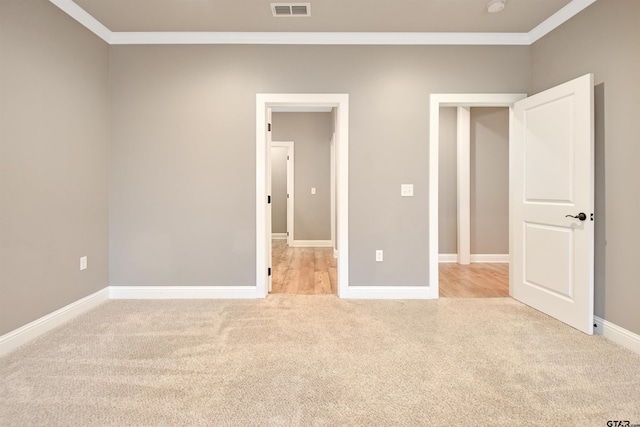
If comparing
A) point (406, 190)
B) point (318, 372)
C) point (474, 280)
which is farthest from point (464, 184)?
point (318, 372)

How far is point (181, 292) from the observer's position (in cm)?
332

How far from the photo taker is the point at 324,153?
6586mm

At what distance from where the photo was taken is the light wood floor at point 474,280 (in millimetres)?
3549

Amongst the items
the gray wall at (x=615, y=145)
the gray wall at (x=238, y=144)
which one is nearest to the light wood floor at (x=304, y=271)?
the gray wall at (x=238, y=144)

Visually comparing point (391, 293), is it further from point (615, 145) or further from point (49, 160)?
point (49, 160)

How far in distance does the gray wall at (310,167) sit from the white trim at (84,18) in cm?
357

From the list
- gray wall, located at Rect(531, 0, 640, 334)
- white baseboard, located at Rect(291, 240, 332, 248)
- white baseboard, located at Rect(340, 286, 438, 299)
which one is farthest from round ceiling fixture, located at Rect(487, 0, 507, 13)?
white baseboard, located at Rect(291, 240, 332, 248)

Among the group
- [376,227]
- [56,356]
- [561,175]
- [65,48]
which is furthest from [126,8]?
[561,175]

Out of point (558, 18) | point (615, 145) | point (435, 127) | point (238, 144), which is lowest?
point (615, 145)

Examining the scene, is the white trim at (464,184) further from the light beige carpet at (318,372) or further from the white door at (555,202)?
the light beige carpet at (318,372)

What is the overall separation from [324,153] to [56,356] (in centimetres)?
523

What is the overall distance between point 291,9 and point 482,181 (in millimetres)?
3791

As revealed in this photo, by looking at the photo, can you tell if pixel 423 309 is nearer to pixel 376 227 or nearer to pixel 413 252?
pixel 413 252

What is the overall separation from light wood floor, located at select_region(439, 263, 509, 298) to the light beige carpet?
656 millimetres
